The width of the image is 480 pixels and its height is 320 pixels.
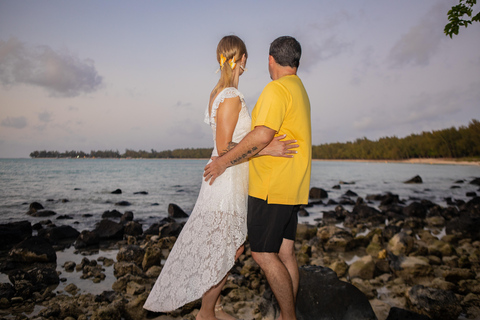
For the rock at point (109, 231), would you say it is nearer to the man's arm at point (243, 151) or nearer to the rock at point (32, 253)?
the rock at point (32, 253)

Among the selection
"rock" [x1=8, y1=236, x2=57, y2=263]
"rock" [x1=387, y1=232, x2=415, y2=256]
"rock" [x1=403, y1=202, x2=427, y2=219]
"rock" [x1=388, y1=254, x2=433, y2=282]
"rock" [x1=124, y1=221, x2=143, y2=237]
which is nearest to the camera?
"rock" [x1=388, y1=254, x2=433, y2=282]

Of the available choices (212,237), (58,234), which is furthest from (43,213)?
(212,237)

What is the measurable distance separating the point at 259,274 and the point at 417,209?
10976 millimetres

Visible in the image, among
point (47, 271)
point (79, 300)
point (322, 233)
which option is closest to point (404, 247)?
point (322, 233)

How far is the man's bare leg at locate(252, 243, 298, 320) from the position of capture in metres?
2.64

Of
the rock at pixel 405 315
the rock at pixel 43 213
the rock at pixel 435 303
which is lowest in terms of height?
the rock at pixel 43 213

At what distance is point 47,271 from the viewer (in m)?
5.08

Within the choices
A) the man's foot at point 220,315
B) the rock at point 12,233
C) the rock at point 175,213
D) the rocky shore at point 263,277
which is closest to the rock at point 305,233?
the rocky shore at point 263,277

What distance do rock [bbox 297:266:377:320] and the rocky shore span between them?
10mm

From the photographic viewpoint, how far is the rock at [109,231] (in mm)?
8625

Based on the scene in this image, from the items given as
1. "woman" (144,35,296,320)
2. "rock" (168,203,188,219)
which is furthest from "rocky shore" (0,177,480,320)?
"rock" (168,203,188,219)

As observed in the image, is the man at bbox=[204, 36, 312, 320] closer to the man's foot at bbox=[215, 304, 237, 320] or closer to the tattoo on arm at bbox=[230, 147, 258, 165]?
the tattoo on arm at bbox=[230, 147, 258, 165]

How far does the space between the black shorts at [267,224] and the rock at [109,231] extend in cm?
725

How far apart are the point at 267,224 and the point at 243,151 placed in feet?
2.28
